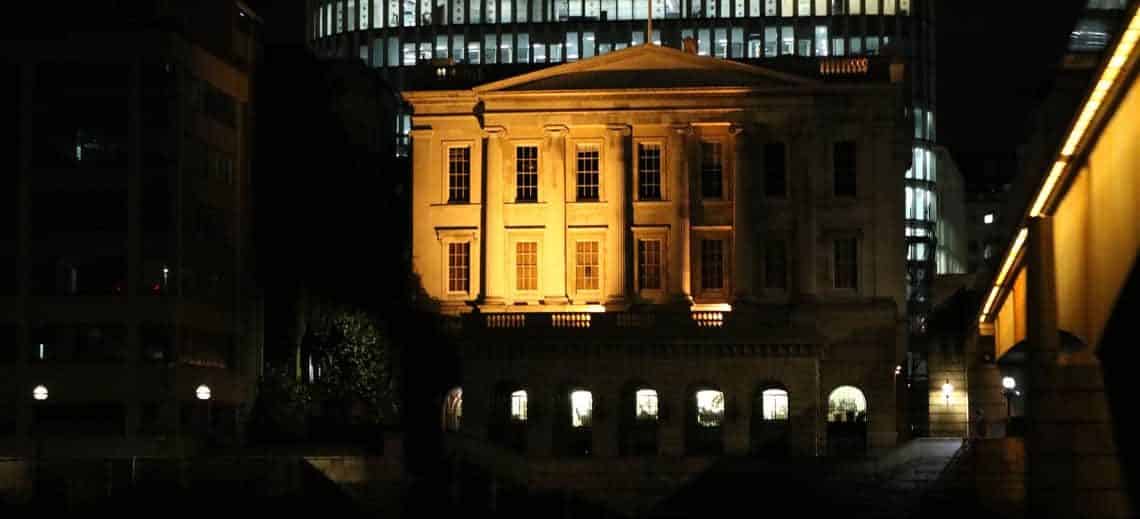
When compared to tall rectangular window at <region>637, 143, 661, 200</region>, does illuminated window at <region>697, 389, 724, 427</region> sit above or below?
below

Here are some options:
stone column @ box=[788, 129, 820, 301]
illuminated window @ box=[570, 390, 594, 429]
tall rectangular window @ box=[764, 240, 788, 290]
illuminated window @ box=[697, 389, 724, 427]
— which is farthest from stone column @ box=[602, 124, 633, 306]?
stone column @ box=[788, 129, 820, 301]

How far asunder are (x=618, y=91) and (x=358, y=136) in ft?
59.6

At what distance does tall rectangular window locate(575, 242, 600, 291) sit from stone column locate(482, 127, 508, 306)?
121 inches

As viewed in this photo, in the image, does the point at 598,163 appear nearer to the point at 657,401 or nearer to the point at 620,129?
the point at 620,129

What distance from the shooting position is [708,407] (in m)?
88.3

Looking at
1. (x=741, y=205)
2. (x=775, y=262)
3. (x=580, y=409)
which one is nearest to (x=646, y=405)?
(x=580, y=409)

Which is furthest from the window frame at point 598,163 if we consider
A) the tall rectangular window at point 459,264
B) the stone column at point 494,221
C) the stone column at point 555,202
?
the tall rectangular window at point 459,264

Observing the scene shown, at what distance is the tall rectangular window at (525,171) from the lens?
309 feet

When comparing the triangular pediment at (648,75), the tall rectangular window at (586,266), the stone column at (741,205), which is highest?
the triangular pediment at (648,75)

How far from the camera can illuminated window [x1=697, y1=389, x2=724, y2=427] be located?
3469 inches

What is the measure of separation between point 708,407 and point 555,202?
11.6m

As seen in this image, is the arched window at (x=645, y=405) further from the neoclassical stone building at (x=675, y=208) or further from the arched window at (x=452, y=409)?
the arched window at (x=452, y=409)

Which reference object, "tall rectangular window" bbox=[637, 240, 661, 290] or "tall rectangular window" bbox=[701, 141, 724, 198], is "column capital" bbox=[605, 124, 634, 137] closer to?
"tall rectangular window" bbox=[701, 141, 724, 198]

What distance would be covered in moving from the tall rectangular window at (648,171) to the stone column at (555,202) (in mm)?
3172
